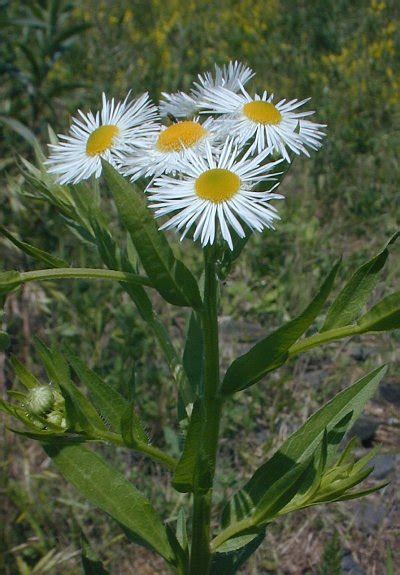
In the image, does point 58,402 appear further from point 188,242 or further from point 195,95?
point 188,242

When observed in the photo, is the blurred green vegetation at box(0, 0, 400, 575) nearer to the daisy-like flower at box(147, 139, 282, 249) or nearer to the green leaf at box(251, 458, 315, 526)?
the daisy-like flower at box(147, 139, 282, 249)

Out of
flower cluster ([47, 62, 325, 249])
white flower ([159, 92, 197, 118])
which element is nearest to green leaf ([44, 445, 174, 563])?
flower cluster ([47, 62, 325, 249])

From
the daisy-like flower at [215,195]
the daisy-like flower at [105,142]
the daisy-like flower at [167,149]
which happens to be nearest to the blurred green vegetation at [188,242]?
the daisy-like flower at [105,142]

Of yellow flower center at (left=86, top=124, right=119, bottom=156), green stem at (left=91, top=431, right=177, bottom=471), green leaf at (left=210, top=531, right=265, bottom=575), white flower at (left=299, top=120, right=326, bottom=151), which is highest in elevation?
yellow flower center at (left=86, top=124, right=119, bottom=156)

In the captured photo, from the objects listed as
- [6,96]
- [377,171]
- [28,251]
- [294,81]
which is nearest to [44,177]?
[28,251]

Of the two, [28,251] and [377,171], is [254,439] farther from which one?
[377,171]

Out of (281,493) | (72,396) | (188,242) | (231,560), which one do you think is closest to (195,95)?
(72,396)
